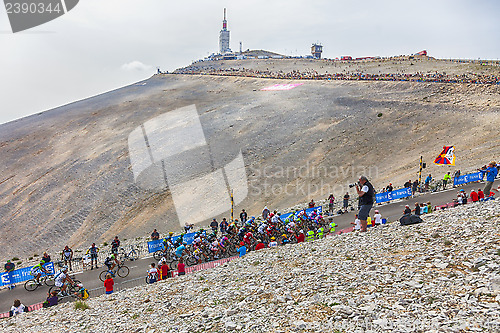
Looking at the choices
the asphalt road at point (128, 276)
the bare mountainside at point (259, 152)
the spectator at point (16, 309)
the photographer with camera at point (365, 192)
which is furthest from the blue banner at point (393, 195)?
the spectator at point (16, 309)

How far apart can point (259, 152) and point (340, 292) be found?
125 feet

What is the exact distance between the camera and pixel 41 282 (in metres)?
18.7

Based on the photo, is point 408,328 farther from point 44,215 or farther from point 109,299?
point 44,215

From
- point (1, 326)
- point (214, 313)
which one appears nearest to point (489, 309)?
point (214, 313)

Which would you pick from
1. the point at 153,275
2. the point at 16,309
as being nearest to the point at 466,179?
the point at 153,275

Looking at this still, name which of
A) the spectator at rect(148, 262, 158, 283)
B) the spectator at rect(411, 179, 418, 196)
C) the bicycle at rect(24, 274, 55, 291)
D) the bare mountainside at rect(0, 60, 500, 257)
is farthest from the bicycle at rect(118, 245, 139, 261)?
the spectator at rect(411, 179, 418, 196)

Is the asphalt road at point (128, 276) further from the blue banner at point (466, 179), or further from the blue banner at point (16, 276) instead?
the blue banner at point (466, 179)

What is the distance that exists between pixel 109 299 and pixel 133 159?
130 feet

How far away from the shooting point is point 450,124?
41.8 m

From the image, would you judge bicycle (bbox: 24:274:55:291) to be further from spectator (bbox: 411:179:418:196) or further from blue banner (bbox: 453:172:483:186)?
blue banner (bbox: 453:172:483:186)

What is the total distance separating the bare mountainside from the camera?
3694cm

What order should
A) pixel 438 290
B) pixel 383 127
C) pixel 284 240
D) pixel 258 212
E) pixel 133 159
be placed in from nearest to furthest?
pixel 438 290 < pixel 284 240 < pixel 258 212 < pixel 383 127 < pixel 133 159

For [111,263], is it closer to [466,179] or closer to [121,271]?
[121,271]

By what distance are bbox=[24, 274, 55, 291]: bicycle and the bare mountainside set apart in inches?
607
